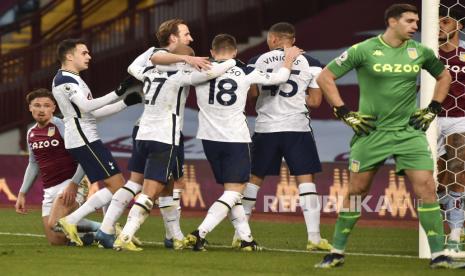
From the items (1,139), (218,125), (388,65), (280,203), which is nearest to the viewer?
(388,65)

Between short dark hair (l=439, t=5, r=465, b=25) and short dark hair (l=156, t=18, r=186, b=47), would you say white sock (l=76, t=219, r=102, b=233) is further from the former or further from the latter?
short dark hair (l=439, t=5, r=465, b=25)

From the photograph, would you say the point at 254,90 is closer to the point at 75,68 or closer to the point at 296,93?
the point at 296,93

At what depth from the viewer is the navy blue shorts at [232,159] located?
1169 centimetres

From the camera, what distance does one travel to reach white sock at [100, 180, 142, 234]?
11.7 metres

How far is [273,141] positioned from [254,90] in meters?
0.46

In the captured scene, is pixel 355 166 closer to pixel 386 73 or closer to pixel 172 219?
pixel 386 73

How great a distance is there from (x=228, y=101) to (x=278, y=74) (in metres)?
0.47

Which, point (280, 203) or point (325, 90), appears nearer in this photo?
point (325, 90)

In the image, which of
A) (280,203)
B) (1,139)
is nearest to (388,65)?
(280,203)

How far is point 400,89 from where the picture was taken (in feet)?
33.4

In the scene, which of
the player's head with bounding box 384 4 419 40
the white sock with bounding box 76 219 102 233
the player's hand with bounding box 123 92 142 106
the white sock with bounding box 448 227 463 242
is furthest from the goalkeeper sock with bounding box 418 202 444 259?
the white sock with bounding box 76 219 102 233

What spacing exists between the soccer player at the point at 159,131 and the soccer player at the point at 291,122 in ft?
2.43

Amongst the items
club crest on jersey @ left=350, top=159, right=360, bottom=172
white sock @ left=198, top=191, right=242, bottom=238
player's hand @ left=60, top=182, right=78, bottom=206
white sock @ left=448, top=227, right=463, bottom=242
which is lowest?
white sock @ left=448, top=227, right=463, bottom=242

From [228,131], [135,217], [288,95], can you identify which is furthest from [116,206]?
[288,95]
